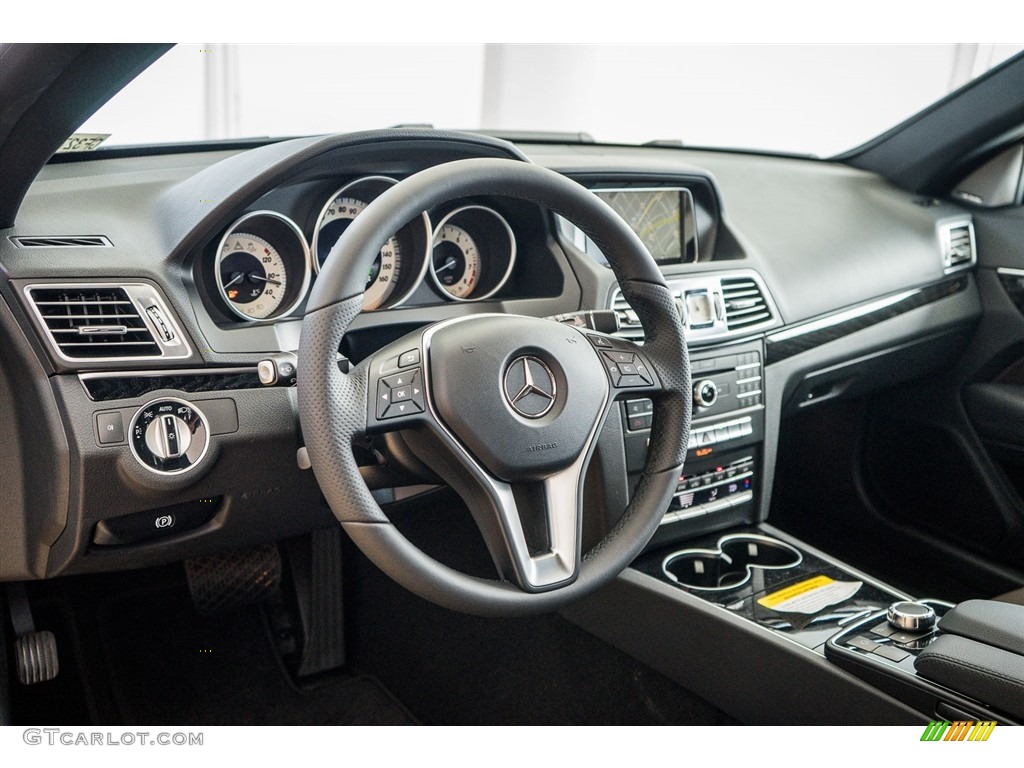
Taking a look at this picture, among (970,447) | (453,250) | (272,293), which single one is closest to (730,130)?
(970,447)

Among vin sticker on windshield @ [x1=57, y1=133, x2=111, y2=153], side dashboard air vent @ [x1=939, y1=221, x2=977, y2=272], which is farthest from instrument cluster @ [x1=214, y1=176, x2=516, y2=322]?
side dashboard air vent @ [x1=939, y1=221, x2=977, y2=272]

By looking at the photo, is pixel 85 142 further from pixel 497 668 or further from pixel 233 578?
pixel 497 668

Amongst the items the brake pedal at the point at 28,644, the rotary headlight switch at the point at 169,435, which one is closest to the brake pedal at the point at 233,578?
the brake pedal at the point at 28,644

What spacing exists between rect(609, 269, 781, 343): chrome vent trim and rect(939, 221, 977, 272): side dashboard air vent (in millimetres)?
648

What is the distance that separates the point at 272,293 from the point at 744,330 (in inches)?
32.9

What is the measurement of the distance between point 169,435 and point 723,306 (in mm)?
962

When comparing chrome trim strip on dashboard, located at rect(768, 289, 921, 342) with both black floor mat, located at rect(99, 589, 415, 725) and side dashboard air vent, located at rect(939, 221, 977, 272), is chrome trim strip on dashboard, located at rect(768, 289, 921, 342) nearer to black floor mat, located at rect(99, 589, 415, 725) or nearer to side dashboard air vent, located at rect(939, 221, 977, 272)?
side dashboard air vent, located at rect(939, 221, 977, 272)

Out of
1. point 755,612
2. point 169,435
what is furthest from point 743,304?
point 169,435

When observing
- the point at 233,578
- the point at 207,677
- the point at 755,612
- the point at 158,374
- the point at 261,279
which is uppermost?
the point at 261,279

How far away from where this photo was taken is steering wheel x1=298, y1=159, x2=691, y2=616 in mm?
1045

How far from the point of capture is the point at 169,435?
121cm

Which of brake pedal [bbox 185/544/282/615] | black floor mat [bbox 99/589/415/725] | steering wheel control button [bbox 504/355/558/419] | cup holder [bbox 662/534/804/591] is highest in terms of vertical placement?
steering wheel control button [bbox 504/355/558/419]

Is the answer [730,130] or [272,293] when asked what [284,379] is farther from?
[730,130]

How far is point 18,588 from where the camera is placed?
57.7 inches
